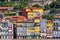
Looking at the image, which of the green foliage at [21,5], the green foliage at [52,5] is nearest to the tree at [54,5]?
the green foliage at [52,5]

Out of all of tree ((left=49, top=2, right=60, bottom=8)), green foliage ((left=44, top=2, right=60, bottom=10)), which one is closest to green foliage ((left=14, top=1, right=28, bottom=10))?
green foliage ((left=44, top=2, right=60, bottom=10))

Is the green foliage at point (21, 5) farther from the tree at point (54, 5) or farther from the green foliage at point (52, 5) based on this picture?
the tree at point (54, 5)

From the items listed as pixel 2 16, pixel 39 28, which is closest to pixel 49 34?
pixel 39 28

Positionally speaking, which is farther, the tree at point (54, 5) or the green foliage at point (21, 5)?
the tree at point (54, 5)

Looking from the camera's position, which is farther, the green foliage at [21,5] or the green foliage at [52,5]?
the green foliage at [52,5]

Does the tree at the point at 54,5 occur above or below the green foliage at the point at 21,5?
below

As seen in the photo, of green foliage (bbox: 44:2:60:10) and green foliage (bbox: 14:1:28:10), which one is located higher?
green foliage (bbox: 14:1:28:10)

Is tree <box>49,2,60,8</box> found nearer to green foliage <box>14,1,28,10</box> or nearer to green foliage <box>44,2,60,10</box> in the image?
green foliage <box>44,2,60,10</box>

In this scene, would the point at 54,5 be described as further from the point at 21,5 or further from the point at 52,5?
the point at 21,5

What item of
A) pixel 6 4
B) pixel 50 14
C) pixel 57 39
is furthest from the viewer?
pixel 6 4

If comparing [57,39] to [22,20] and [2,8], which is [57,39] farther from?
[2,8]

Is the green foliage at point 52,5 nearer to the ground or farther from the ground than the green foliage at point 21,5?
nearer to the ground
